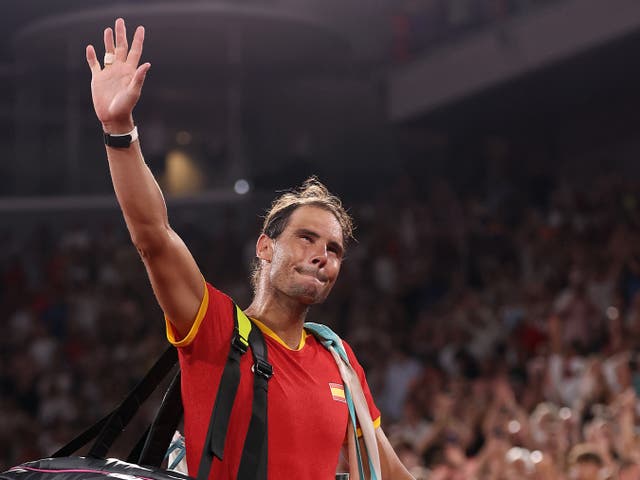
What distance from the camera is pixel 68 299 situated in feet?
42.0

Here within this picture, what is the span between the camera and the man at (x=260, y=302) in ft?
7.87

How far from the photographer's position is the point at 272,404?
2566 millimetres

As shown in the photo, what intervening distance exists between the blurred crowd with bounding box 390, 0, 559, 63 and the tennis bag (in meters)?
9.92

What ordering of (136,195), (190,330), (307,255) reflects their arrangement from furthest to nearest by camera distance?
(307,255) → (190,330) → (136,195)

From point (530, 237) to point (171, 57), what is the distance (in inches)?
208

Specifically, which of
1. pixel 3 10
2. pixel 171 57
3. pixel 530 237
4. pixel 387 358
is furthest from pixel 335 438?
pixel 3 10

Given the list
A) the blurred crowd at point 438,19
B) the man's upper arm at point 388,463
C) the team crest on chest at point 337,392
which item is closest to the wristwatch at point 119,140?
the team crest on chest at point 337,392

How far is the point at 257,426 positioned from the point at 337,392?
0.37 meters

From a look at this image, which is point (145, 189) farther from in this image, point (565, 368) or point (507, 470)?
point (565, 368)

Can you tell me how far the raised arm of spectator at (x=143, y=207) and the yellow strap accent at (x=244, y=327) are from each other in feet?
0.39

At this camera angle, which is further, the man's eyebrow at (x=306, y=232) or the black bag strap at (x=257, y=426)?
the man's eyebrow at (x=306, y=232)

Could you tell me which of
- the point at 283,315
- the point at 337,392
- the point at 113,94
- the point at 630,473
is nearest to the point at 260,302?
the point at 283,315

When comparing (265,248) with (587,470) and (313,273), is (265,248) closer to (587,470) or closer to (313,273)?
(313,273)

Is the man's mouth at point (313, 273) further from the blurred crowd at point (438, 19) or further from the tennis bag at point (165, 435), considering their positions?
the blurred crowd at point (438, 19)
